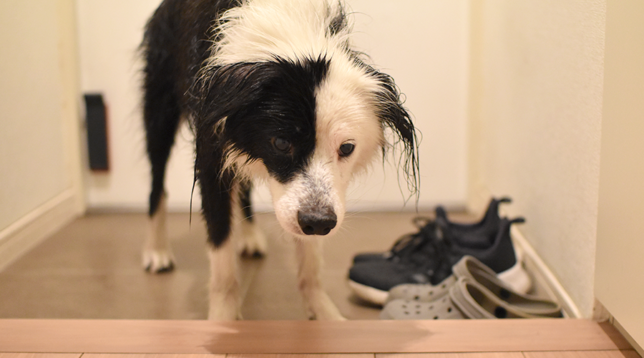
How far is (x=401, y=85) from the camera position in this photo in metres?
2.05

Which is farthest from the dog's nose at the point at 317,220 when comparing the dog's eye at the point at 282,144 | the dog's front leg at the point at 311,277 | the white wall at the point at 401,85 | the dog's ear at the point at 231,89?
the white wall at the point at 401,85

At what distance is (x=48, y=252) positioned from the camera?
1.86 meters

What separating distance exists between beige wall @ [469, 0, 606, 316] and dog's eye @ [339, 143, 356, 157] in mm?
556

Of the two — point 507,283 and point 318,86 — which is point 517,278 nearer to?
point 507,283

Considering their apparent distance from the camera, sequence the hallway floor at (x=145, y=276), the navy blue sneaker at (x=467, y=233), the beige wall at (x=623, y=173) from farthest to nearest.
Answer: the navy blue sneaker at (x=467, y=233) → the hallway floor at (x=145, y=276) → the beige wall at (x=623, y=173)

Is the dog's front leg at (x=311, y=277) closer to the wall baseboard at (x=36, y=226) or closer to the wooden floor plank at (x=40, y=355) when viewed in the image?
the wooden floor plank at (x=40, y=355)

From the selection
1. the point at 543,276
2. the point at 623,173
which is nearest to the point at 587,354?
the point at 623,173

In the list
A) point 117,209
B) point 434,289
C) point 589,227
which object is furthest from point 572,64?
point 117,209

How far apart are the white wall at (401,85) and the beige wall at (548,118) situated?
0.49 ft

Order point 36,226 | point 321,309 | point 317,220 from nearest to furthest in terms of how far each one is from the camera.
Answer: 1. point 317,220
2. point 321,309
3. point 36,226

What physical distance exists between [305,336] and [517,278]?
0.76m

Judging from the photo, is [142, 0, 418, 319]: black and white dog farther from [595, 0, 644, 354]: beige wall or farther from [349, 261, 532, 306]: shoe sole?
[595, 0, 644, 354]: beige wall

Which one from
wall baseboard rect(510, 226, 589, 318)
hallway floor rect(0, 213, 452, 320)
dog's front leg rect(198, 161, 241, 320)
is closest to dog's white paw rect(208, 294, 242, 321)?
dog's front leg rect(198, 161, 241, 320)

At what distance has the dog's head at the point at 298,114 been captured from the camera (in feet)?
3.31
